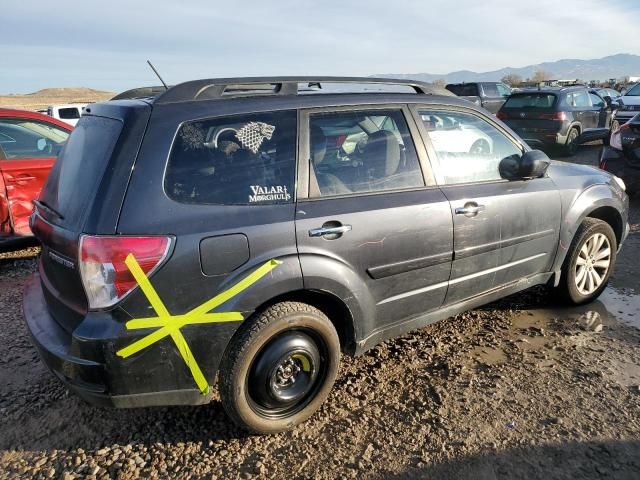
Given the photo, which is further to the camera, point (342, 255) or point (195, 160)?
point (342, 255)

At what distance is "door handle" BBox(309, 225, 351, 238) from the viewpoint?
2471mm

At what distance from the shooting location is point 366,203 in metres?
2.71

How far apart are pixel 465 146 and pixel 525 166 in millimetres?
436

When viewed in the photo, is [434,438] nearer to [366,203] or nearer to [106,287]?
[366,203]

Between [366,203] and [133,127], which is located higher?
[133,127]

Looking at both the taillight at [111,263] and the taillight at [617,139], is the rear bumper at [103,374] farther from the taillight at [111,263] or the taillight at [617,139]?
the taillight at [617,139]

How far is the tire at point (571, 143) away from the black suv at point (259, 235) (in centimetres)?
909

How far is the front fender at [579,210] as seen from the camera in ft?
12.1

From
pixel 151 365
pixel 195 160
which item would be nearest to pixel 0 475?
pixel 151 365

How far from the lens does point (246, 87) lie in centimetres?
265

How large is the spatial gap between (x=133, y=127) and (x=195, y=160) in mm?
312

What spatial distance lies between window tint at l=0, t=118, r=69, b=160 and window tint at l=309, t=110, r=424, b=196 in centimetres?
361

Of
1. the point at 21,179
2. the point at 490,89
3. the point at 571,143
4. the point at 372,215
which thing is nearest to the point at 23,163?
the point at 21,179

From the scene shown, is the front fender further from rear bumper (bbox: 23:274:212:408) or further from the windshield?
the windshield
